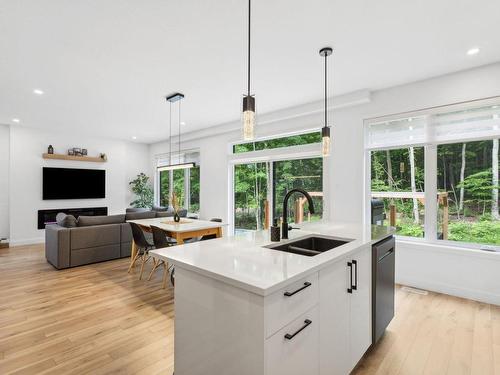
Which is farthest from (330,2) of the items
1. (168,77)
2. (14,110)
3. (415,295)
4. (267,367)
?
(14,110)

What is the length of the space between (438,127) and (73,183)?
787 cm

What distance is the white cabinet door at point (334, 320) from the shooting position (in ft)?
4.76

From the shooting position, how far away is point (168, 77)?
348 cm

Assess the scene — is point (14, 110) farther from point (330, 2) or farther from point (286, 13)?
point (330, 2)

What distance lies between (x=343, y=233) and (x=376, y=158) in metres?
2.27

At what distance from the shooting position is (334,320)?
1.55m

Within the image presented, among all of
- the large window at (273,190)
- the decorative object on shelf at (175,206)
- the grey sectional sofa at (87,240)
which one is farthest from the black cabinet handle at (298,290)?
the grey sectional sofa at (87,240)

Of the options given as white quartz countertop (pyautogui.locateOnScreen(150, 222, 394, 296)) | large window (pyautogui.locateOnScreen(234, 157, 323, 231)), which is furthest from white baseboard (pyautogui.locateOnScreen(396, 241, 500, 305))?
white quartz countertop (pyautogui.locateOnScreen(150, 222, 394, 296))

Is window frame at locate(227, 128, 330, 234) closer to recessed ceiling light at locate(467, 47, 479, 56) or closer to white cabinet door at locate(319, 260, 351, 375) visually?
recessed ceiling light at locate(467, 47, 479, 56)

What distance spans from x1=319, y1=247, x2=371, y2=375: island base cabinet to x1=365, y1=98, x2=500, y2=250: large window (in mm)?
2269

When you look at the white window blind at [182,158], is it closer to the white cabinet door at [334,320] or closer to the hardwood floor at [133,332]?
the hardwood floor at [133,332]

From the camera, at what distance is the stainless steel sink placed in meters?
1.89

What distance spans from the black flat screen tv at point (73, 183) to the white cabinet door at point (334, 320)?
7.38m

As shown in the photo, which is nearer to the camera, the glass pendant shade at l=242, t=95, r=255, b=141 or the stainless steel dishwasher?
the glass pendant shade at l=242, t=95, r=255, b=141
